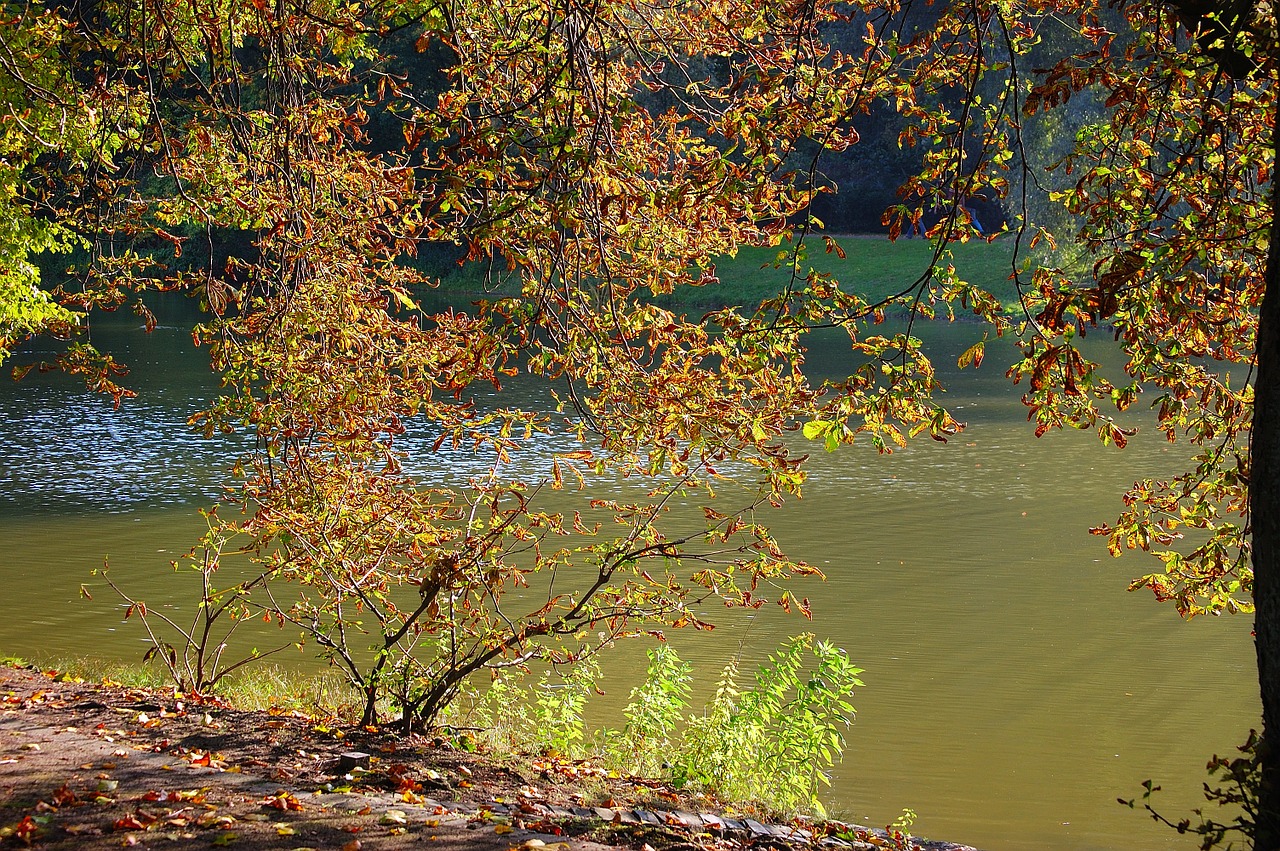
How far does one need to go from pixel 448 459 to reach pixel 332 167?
370 inches

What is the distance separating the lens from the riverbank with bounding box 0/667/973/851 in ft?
13.5

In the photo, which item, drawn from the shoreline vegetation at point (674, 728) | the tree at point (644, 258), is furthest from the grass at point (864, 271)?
the tree at point (644, 258)

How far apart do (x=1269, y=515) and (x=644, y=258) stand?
8.38 ft

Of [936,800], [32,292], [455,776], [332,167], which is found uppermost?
[332,167]

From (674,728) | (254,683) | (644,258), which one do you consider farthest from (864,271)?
(644,258)

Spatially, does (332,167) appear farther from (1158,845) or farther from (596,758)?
(1158,845)

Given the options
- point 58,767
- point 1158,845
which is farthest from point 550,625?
point 1158,845

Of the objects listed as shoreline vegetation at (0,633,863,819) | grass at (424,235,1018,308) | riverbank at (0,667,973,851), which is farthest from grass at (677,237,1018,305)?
riverbank at (0,667,973,851)

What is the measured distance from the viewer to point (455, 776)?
5.20 meters

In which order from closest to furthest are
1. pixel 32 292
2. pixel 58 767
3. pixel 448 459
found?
pixel 58 767, pixel 32 292, pixel 448 459

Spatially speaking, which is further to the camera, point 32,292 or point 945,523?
point 945,523

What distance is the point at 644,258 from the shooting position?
5270mm

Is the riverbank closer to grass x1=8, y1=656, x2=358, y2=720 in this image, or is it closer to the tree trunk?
grass x1=8, y1=656, x2=358, y2=720

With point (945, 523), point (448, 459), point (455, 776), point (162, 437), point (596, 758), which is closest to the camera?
point (455, 776)
